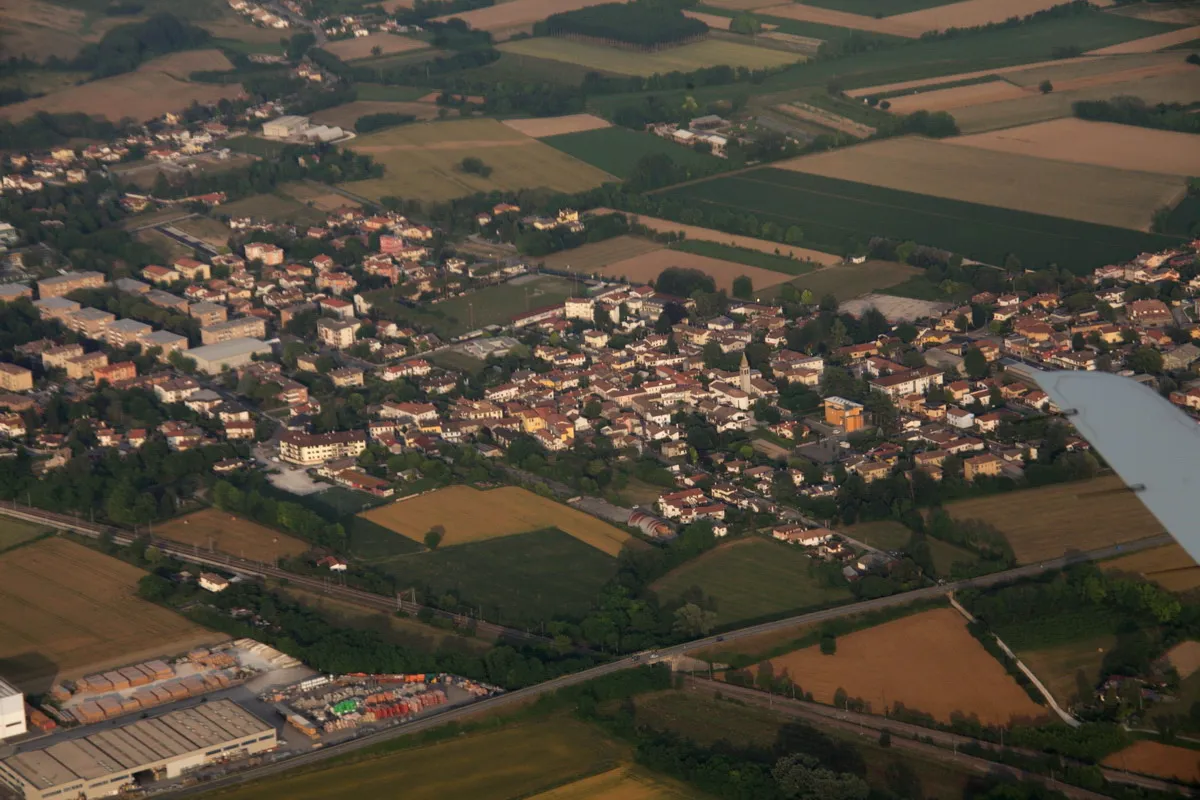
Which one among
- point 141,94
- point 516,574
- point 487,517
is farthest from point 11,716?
point 141,94

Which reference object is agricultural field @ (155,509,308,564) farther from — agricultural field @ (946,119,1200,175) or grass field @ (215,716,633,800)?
agricultural field @ (946,119,1200,175)

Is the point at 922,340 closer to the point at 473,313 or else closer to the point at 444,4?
the point at 473,313

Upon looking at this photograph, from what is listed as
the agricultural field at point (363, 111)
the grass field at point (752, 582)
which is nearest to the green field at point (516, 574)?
the grass field at point (752, 582)

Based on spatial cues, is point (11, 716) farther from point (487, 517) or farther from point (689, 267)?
point (689, 267)

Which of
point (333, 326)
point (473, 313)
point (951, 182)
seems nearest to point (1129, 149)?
point (951, 182)

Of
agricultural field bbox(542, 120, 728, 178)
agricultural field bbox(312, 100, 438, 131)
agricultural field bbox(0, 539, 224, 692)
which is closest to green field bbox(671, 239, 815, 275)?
agricultural field bbox(542, 120, 728, 178)
